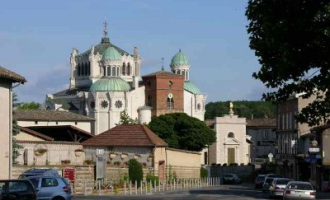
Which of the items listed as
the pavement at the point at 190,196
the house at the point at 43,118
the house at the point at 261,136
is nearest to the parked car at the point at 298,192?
the pavement at the point at 190,196

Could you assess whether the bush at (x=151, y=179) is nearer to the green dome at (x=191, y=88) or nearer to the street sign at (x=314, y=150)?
the street sign at (x=314, y=150)

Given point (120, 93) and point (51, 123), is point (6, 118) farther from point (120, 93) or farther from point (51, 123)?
point (120, 93)

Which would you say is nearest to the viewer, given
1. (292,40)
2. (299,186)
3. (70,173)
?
(292,40)

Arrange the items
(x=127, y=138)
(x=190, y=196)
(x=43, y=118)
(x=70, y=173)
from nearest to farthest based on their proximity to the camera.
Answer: (x=190, y=196), (x=70, y=173), (x=127, y=138), (x=43, y=118)

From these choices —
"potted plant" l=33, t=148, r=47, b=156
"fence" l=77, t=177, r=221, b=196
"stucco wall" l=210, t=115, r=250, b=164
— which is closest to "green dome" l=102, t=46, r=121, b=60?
"stucco wall" l=210, t=115, r=250, b=164

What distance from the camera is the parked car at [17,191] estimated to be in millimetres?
31672

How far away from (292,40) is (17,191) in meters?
10.2

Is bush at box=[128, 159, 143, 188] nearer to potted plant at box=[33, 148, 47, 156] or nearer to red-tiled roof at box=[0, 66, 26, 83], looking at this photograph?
potted plant at box=[33, 148, 47, 156]

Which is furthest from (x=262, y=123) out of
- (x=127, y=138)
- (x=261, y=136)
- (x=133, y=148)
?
(x=133, y=148)

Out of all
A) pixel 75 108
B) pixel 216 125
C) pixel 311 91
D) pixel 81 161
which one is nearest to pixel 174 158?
pixel 81 161

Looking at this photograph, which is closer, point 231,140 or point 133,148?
point 133,148

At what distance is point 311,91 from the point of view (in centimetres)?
3244

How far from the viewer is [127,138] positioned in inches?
3162

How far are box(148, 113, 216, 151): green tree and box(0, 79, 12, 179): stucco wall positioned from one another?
319 ft
